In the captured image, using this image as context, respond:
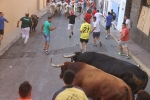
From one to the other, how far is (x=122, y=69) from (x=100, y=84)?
43.0 inches

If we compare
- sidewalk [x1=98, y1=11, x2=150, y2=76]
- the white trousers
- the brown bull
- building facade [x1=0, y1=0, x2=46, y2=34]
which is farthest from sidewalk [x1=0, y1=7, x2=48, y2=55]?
the brown bull

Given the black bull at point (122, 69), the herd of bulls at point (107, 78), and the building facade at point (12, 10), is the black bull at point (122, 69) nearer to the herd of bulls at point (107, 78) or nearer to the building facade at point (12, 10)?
the herd of bulls at point (107, 78)

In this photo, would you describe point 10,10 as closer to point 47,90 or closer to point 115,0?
point 115,0

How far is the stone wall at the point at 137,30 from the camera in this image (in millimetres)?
14185

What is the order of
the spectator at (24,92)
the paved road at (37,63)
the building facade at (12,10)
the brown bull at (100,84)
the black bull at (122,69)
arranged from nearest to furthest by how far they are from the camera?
the spectator at (24,92) → the brown bull at (100,84) → the black bull at (122,69) → the paved road at (37,63) → the building facade at (12,10)

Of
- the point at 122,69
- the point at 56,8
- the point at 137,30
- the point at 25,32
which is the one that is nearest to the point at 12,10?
the point at 25,32

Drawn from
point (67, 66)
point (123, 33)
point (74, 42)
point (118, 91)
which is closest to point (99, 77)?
point (118, 91)

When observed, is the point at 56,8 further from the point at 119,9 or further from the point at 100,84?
the point at 100,84

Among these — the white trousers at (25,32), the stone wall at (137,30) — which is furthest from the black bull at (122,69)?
the white trousers at (25,32)

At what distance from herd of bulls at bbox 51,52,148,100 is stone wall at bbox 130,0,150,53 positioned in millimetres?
6787

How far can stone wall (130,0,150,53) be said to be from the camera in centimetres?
1419

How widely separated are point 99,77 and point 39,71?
4312mm

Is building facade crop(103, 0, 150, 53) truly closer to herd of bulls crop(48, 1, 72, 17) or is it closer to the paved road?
the paved road

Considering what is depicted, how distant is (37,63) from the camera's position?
11.3m
